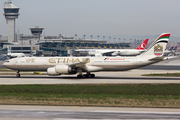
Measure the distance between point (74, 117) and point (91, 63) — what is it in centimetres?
2717

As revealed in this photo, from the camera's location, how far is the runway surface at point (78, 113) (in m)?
14.8

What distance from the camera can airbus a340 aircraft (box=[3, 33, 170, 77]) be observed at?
39.6 m

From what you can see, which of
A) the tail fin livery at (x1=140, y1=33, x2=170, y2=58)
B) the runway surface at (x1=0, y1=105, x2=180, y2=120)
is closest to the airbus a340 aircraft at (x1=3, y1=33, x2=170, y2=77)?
the tail fin livery at (x1=140, y1=33, x2=170, y2=58)

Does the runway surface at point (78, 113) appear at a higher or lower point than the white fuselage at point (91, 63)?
lower

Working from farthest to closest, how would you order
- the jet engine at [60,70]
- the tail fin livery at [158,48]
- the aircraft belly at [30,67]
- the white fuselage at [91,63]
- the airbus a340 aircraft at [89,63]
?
the aircraft belly at [30,67] < the tail fin livery at [158,48] < the white fuselage at [91,63] < the airbus a340 aircraft at [89,63] < the jet engine at [60,70]

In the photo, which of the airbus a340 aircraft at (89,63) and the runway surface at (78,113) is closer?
the runway surface at (78,113)

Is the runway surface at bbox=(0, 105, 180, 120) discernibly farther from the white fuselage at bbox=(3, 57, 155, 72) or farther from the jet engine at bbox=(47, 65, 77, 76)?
the white fuselage at bbox=(3, 57, 155, 72)

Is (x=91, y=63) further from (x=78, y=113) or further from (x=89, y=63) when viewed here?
(x=78, y=113)

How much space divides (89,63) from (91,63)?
346mm

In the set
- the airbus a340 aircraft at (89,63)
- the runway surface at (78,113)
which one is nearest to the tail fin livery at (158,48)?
the airbus a340 aircraft at (89,63)

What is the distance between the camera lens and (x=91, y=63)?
137 ft

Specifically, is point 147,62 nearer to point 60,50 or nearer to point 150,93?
point 150,93

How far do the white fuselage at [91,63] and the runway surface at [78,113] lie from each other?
77.0 feet

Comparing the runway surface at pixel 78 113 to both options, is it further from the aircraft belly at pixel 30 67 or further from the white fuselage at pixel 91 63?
the aircraft belly at pixel 30 67
